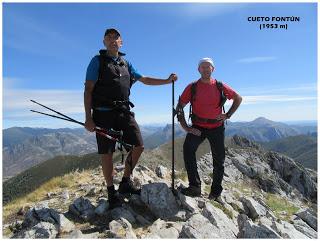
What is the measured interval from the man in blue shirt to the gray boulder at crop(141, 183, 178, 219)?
102 centimetres

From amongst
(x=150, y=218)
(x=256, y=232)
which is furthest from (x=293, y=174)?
(x=256, y=232)

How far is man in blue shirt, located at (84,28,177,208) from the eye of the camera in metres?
10.8

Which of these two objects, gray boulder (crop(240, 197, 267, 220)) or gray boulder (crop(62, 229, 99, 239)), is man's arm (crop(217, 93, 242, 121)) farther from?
gray boulder (crop(62, 229, 99, 239))

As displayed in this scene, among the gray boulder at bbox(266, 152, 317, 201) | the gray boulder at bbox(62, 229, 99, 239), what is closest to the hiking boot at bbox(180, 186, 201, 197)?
the gray boulder at bbox(62, 229, 99, 239)

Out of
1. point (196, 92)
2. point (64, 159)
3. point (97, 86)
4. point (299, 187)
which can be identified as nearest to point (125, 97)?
point (97, 86)

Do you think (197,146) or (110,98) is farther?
(197,146)

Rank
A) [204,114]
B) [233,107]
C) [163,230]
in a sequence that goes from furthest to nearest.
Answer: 1. [233,107]
2. [204,114]
3. [163,230]

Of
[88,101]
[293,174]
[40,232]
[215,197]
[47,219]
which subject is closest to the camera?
[40,232]

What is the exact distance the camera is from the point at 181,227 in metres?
10.5

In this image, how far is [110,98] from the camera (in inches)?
436

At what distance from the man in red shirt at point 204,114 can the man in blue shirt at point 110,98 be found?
198 cm

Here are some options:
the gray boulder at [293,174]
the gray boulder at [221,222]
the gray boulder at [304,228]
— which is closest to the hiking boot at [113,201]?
the gray boulder at [221,222]

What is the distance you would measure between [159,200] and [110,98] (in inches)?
145

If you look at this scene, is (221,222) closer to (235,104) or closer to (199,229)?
(199,229)
